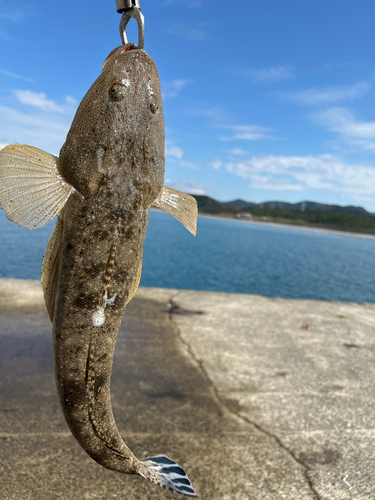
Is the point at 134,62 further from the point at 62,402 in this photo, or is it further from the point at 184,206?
the point at 62,402

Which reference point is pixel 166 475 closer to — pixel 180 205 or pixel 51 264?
pixel 51 264

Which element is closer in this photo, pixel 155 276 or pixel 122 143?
pixel 122 143

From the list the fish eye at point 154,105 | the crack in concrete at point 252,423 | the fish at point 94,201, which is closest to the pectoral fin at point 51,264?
the fish at point 94,201

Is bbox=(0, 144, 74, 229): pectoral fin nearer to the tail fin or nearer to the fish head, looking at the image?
the fish head

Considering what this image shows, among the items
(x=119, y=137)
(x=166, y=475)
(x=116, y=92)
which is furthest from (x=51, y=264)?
(x=166, y=475)

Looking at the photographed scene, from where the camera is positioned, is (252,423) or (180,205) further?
(252,423)

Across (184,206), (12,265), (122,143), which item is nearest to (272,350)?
(184,206)
